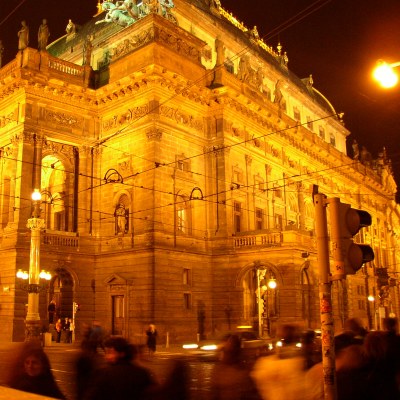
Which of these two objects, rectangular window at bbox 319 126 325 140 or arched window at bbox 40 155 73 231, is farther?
rectangular window at bbox 319 126 325 140

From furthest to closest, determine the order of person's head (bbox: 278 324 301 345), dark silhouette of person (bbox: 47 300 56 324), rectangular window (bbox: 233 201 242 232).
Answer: rectangular window (bbox: 233 201 242 232), dark silhouette of person (bbox: 47 300 56 324), person's head (bbox: 278 324 301 345)

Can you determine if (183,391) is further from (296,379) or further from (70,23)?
(70,23)

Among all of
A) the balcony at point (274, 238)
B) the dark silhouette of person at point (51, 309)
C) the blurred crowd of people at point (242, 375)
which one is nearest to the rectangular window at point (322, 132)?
the balcony at point (274, 238)

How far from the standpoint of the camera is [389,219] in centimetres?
7138

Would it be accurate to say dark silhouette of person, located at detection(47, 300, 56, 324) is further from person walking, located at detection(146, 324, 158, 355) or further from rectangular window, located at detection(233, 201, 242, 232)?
rectangular window, located at detection(233, 201, 242, 232)

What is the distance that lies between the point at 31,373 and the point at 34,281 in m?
19.8

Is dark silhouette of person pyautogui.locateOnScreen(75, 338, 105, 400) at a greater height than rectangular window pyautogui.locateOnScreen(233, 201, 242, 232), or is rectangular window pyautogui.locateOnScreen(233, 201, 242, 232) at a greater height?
rectangular window pyautogui.locateOnScreen(233, 201, 242, 232)

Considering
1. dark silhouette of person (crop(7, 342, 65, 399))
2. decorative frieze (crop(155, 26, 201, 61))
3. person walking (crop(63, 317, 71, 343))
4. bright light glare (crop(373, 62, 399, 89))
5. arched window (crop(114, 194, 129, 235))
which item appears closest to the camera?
dark silhouette of person (crop(7, 342, 65, 399))

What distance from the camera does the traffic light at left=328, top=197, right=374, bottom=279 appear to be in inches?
222

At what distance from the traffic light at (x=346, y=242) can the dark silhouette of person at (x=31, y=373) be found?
3359 millimetres

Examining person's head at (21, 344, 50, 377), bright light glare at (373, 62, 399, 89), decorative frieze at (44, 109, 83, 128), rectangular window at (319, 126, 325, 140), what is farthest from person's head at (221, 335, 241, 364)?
rectangular window at (319, 126, 325, 140)

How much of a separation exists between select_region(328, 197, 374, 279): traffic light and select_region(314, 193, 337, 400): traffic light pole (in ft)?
0.39

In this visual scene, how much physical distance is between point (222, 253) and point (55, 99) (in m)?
14.2

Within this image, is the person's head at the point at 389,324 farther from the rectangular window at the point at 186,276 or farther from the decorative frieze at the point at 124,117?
the decorative frieze at the point at 124,117
